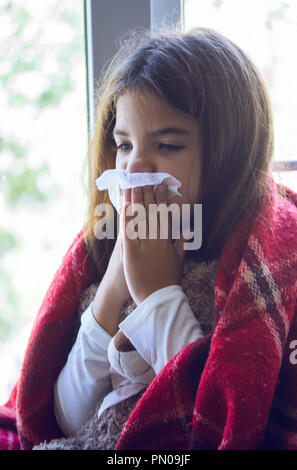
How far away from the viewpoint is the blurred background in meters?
1.05

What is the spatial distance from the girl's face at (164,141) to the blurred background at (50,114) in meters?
0.24

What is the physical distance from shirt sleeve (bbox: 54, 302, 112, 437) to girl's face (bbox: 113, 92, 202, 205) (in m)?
0.27

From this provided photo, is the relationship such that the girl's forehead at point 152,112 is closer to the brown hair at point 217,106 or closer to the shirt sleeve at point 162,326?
the brown hair at point 217,106

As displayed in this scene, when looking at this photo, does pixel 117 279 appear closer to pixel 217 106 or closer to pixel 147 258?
pixel 147 258

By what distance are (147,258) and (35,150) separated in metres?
0.49

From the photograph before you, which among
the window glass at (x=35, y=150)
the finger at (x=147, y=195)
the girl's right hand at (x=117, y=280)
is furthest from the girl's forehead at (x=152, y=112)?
the window glass at (x=35, y=150)

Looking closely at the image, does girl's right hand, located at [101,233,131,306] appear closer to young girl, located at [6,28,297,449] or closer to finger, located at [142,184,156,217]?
young girl, located at [6,28,297,449]

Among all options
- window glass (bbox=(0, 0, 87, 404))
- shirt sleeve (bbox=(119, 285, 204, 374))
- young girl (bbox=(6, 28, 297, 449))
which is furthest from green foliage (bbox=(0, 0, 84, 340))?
shirt sleeve (bbox=(119, 285, 204, 374))

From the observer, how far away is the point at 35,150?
1186mm

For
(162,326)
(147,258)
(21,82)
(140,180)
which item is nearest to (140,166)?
(140,180)

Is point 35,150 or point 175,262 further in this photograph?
point 35,150

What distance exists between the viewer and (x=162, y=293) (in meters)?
0.80

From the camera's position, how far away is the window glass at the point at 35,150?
1.13 m

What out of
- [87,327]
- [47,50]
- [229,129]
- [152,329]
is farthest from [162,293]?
[47,50]
